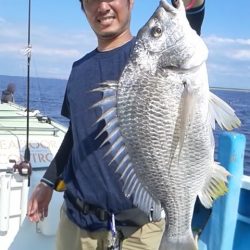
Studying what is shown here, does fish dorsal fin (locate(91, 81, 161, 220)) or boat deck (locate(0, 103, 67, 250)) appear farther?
boat deck (locate(0, 103, 67, 250))

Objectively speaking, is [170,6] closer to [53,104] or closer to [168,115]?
A: [168,115]

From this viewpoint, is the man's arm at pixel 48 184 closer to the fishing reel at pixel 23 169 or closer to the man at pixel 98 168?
the man at pixel 98 168

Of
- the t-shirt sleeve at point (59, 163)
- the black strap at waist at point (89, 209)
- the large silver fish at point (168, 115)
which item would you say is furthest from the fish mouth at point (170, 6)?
the t-shirt sleeve at point (59, 163)

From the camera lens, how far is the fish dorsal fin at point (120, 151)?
6.19 feet

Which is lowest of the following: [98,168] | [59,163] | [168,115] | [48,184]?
[48,184]

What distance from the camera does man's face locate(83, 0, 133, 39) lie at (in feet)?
7.64

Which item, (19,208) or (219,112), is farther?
(19,208)

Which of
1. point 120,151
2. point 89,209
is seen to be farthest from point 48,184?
point 120,151

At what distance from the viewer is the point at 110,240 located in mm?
2404

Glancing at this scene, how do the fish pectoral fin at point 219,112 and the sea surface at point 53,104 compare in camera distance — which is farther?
the sea surface at point 53,104

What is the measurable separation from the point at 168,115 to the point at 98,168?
0.74 metres

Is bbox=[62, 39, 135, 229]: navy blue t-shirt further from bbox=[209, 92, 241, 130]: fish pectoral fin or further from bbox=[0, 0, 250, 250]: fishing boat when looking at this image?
bbox=[0, 0, 250, 250]: fishing boat

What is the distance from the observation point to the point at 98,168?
2.39 meters

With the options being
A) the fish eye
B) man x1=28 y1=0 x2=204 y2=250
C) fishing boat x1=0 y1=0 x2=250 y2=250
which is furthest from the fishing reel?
the fish eye
